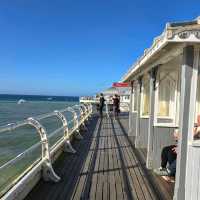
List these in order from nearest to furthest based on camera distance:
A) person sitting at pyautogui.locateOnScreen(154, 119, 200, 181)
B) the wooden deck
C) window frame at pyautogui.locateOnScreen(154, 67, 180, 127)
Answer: the wooden deck → person sitting at pyautogui.locateOnScreen(154, 119, 200, 181) → window frame at pyautogui.locateOnScreen(154, 67, 180, 127)

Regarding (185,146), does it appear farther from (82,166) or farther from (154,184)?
(82,166)

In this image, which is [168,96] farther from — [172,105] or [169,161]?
[169,161]

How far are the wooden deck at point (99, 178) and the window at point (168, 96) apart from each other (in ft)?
3.43

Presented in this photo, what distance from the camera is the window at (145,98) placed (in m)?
7.66

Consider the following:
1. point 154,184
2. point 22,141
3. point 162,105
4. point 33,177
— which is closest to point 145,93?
point 162,105

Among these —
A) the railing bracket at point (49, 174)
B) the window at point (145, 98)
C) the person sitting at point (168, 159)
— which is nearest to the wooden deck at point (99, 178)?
the railing bracket at point (49, 174)

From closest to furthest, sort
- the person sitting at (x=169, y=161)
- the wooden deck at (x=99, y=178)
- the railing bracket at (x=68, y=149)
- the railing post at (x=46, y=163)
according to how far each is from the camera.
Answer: the wooden deck at (x=99, y=178), the railing post at (x=46, y=163), the person sitting at (x=169, y=161), the railing bracket at (x=68, y=149)

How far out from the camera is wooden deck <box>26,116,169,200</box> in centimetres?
418

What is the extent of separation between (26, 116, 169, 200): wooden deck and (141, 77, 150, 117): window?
0.96m

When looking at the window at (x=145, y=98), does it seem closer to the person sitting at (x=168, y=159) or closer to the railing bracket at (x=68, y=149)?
the railing bracket at (x=68, y=149)

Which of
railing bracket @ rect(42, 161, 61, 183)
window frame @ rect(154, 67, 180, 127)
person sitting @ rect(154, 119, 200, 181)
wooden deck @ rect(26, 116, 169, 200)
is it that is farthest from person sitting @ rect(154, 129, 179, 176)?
railing bracket @ rect(42, 161, 61, 183)

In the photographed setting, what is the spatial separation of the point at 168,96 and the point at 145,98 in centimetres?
172

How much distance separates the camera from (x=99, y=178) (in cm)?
498

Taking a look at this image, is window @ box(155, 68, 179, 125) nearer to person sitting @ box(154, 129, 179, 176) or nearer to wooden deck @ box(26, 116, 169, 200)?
person sitting @ box(154, 129, 179, 176)
